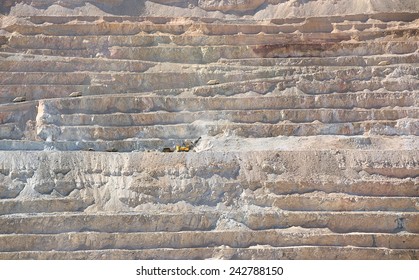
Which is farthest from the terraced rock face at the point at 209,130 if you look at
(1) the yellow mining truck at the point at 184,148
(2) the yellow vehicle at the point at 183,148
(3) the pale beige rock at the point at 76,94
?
(2) the yellow vehicle at the point at 183,148

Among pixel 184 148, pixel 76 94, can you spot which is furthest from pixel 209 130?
pixel 76 94

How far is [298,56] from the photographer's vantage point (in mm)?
22219

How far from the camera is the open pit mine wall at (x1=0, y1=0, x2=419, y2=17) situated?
24156mm

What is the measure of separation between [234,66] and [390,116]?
4525 mm

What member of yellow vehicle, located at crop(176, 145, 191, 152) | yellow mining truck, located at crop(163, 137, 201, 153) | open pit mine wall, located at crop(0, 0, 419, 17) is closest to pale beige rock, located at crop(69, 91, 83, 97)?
yellow mining truck, located at crop(163, 137, 201, 153)

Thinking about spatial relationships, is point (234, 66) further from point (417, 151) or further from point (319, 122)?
point (417, 151)

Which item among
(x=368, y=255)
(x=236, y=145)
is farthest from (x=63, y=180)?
(x=368, y=255)

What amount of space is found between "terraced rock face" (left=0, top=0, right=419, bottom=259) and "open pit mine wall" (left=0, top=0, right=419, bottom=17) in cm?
6

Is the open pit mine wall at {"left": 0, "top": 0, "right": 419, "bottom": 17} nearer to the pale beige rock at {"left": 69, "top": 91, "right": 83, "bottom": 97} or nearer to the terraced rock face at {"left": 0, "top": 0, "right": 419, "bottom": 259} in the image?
the terraced rock face at {"left": 0, "top": 0, "right": 419, "bottom": 259}

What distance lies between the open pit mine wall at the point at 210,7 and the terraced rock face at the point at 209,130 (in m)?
0.06

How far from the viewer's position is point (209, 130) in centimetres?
1984

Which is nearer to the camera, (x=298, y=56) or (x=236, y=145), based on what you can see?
(x=236, y=145)

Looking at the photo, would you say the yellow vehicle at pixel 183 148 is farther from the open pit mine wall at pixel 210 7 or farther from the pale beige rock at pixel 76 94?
the open pit mine wall at pixel 210 7

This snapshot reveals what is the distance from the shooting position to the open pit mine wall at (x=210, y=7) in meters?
24.2
